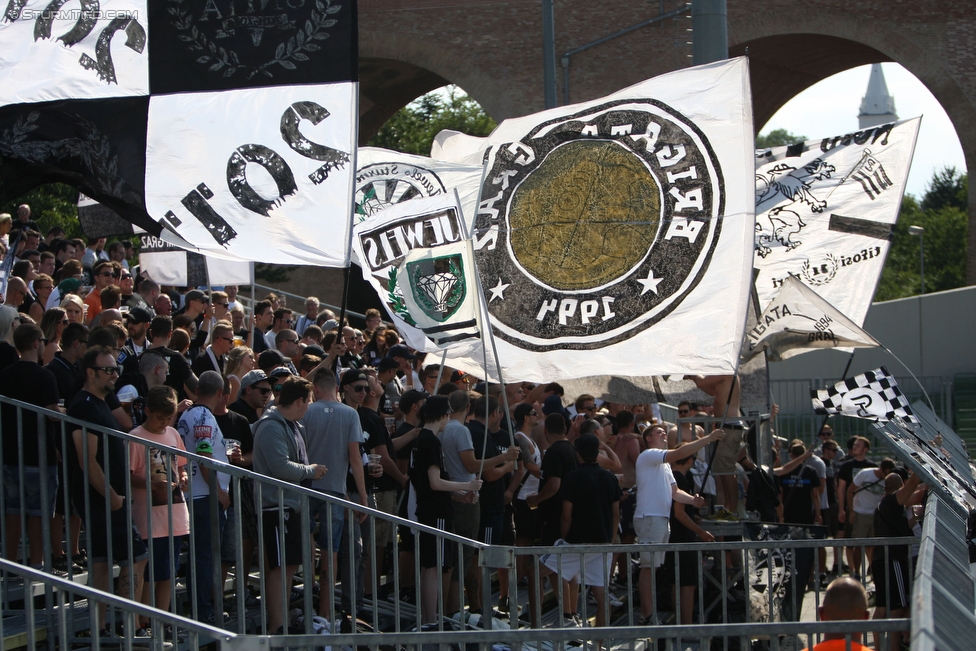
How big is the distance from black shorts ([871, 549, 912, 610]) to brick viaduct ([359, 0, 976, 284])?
17.9 metres

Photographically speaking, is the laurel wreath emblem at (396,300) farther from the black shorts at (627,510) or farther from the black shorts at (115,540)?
the black shorts at (627,510)

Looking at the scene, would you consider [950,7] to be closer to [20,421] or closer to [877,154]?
[877,154]

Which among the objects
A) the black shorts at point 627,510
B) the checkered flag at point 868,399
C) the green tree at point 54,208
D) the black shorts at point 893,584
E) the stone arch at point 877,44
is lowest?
the black shorts at point 893,584

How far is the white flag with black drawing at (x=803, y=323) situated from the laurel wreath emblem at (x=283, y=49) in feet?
17.5

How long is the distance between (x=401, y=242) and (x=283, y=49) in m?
3.45

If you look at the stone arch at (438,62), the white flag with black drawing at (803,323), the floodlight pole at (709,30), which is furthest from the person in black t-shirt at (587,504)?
the stone arch at (438,62)

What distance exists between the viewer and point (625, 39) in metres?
27.8

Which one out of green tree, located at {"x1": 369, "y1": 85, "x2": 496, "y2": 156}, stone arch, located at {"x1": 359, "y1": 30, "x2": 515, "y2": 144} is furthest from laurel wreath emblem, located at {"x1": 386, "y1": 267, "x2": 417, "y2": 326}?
green tree, located at {"x1": 369, "y1": 85, "x2": 496, "y2": 156}

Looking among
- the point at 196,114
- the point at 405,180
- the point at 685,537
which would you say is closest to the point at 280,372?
the point at 405,180

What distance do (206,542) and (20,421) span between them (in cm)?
140

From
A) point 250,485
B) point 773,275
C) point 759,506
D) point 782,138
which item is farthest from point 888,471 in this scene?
point 782,138

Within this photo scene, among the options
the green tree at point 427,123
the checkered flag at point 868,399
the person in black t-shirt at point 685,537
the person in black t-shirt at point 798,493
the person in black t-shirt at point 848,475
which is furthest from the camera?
the green tree at point 427,123

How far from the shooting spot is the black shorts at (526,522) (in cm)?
1126

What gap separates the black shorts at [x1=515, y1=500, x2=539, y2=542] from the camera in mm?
11258
